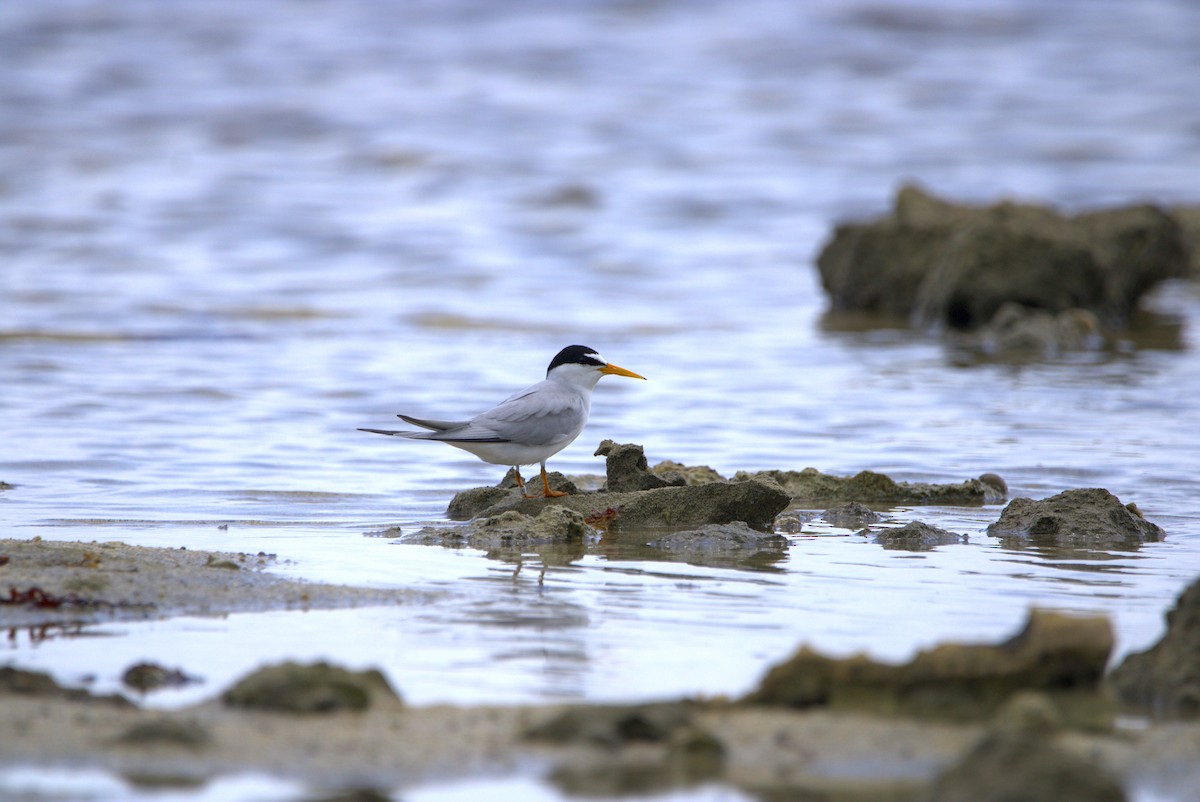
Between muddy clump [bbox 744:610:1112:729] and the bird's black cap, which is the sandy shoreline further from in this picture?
the bird's black cap

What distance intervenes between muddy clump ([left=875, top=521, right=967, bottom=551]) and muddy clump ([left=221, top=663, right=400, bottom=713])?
108 inches

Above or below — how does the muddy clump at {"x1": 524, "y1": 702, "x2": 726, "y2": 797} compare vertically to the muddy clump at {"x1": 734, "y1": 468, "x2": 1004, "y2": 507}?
below

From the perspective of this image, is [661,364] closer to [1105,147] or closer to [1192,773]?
[1192,773]

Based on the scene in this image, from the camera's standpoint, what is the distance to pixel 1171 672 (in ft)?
12.1

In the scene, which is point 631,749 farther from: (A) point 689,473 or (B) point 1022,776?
(A) point 689,473

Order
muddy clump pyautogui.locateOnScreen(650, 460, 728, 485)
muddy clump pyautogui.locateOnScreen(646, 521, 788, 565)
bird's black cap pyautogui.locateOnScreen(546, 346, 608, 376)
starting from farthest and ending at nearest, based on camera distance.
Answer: bird's black cap pyautogui.locateOnScreen(546, 346, 608, 376) → muddy clump pyautogui.locateOnScreen(650, 460, 728, 485) → muddy clump pyautogui.locateOnScreen(646, 521, 788, 565)

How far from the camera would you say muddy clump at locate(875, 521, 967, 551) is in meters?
5.63

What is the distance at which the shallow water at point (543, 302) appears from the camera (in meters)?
4.55

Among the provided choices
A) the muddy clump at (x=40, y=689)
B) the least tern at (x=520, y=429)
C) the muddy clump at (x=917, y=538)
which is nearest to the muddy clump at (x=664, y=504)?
the least tern at (x=520, y=429)

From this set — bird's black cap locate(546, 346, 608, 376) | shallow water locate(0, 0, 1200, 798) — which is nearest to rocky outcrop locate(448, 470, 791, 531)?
shallow water locate(0, 0, 1200, 798)

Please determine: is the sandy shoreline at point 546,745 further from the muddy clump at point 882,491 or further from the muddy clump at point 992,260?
the muddy clump at point 992,260

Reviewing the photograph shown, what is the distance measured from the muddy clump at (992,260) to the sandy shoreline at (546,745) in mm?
9417

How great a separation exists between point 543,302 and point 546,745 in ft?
35.9

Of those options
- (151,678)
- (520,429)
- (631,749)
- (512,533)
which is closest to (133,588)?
(151,678)
